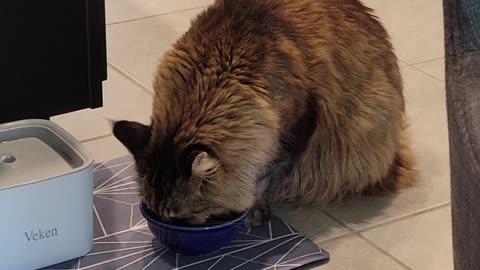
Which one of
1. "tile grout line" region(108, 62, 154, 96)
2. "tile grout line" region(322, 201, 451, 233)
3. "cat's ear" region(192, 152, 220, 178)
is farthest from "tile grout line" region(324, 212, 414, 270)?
"tile grout line" region(108, 62, 154, 96)

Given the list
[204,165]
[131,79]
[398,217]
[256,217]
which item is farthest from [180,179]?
[131,79]

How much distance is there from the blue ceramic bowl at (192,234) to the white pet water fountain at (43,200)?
0.14 metres

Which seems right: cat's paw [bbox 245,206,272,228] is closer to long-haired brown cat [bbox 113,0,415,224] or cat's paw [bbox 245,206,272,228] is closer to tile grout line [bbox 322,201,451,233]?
long-haired brown cat [bbox 113,0,415,224]

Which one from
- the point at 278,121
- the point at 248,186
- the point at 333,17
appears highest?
the point at 333,17

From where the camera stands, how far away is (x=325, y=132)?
1964 mm

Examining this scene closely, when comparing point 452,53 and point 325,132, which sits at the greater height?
point 452,53

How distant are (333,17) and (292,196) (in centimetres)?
44

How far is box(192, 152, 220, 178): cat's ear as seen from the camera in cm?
165

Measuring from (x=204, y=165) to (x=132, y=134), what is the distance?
0.59 feet

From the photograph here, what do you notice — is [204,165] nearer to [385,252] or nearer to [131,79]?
[385,252]

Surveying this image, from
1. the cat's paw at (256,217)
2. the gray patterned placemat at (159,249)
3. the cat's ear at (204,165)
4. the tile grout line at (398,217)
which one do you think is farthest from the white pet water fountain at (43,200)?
the tile grout line at (398,217)

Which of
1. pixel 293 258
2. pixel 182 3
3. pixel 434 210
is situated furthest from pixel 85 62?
pixel 182 3

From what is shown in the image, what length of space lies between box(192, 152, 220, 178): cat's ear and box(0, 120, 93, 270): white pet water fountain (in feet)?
0.76

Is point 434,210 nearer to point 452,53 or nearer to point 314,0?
point 314,0
